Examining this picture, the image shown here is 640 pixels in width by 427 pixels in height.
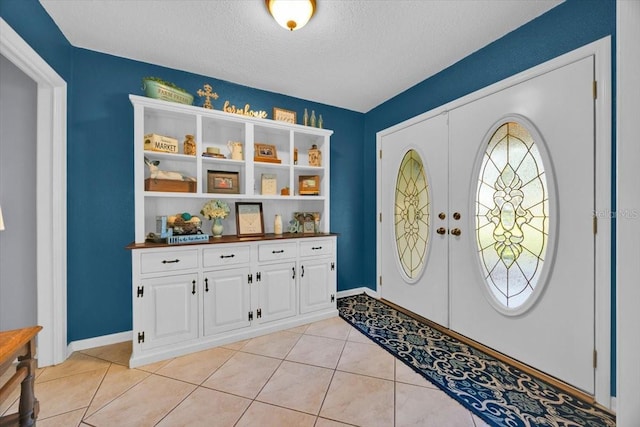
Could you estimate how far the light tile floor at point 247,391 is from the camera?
5.01ft

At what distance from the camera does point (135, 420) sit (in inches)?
59.7

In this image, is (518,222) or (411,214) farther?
(411,214)

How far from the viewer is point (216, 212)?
2.58 meters

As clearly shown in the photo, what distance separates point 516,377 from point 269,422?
1.72 metres

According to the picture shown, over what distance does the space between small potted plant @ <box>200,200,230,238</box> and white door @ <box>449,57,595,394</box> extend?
221 centimetres

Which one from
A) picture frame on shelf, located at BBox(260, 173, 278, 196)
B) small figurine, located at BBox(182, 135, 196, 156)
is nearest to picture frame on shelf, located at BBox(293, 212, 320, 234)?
picture frame on shelf, located at BBox(260, 173, 278, 196)

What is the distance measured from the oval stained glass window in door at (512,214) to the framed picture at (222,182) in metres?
2.28

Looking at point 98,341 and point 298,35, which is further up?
point 298,35

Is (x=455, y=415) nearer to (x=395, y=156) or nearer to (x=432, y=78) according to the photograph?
(x=395, y=156)


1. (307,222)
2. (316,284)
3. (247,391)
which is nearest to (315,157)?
(307,222)

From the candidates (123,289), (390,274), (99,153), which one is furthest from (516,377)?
(99,153)

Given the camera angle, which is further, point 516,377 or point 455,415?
point 516,377

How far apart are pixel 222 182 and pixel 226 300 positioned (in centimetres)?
113

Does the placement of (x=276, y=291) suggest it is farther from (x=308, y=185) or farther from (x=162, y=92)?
(x=162, y=92)
